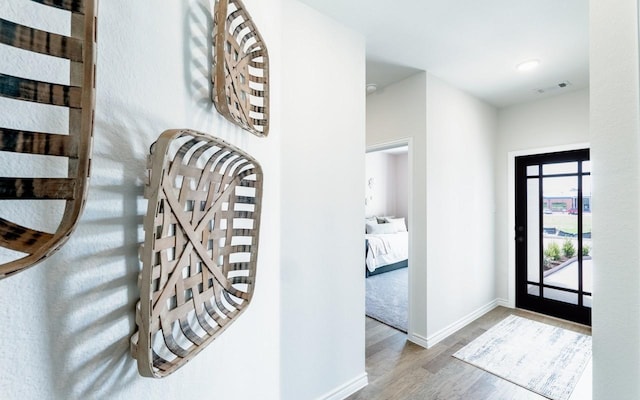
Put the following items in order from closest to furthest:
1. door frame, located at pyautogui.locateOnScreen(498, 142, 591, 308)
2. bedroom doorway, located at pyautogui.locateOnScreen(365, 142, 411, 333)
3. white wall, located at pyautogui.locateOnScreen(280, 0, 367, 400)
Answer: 1. white wall, located at pyautogui.locateOnScreen(280, 0, 367, 400)
2. bedroom doorway, located at pyautogui.locateOnScreen(365, 142, 411, 333)
3. door frame, located at pyautogui.locateOnScreen(498, 142, 591, 308)

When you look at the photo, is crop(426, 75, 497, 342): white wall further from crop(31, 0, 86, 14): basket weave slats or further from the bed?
crop(31, 0, 86, 14): basket weave slats

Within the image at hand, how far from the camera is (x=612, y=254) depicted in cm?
81

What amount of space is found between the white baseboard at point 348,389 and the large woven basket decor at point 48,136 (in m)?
1.97

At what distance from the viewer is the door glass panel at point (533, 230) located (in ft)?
11.7

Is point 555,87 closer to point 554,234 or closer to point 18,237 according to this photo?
point 554,234

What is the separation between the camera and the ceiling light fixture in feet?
8.51

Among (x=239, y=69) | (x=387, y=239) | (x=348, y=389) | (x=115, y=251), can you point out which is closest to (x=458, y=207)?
(x=348, y=389)

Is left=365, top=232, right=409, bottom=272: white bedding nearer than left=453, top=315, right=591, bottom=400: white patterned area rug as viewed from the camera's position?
No

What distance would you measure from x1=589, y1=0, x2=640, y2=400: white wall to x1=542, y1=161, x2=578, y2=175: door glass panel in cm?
319

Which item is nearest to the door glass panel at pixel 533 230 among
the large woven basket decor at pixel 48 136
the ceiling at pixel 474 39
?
the ceiling at pixel 474 39

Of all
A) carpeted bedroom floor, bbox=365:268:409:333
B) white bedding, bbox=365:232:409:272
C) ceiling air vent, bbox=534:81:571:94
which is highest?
ceiling air vent, bbox=534:81:571:94

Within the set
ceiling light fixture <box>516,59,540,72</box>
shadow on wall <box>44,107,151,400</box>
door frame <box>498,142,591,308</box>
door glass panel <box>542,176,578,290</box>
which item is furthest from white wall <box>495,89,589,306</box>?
shadow on wall <box>44,107,151,400</box>

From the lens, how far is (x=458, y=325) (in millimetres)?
3129

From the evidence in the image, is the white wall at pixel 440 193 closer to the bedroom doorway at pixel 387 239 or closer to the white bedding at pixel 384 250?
the bedroom doorway at pixel 387 239
